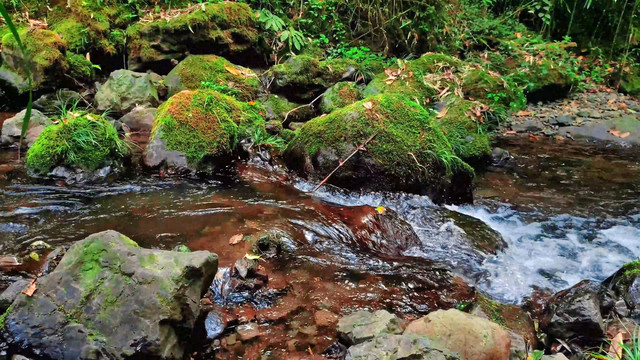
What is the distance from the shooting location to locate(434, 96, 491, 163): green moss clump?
6.12m

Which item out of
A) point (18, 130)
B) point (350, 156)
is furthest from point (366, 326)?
point (18, 130)

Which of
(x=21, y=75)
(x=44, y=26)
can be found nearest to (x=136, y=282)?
(x=21, y=75)

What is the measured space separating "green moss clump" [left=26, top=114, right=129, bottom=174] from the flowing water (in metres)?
0.25

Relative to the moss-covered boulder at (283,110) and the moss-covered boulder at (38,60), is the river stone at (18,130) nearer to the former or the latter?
the moss-covered boulder at (38,60)

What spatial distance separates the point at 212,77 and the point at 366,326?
5217 millimetres

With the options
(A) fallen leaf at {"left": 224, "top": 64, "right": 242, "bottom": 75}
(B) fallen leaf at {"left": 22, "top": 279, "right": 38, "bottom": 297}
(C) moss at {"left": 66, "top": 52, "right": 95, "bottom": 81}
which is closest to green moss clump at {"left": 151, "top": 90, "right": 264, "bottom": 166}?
(A) fallen leaf at {"left": 224, "top": 64, "right": 242, "bottom": 75}

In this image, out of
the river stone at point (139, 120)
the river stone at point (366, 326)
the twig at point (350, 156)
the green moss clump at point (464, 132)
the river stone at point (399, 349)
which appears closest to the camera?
the river stone at point (399, 349)

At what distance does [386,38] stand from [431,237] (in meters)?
5.63

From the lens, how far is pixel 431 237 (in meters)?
4.12

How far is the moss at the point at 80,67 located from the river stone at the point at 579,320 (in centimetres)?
688

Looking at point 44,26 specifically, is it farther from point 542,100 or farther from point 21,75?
point 542,100

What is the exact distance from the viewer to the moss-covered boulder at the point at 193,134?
4.85 m

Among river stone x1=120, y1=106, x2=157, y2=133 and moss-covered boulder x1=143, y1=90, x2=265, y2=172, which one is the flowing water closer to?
moss-covered boulder x1=143, y1=90, x2=265, y2=172

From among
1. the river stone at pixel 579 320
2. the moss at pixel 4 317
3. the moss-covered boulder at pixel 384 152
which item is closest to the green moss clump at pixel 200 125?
the moss-covered boulder at pixel 384 152
